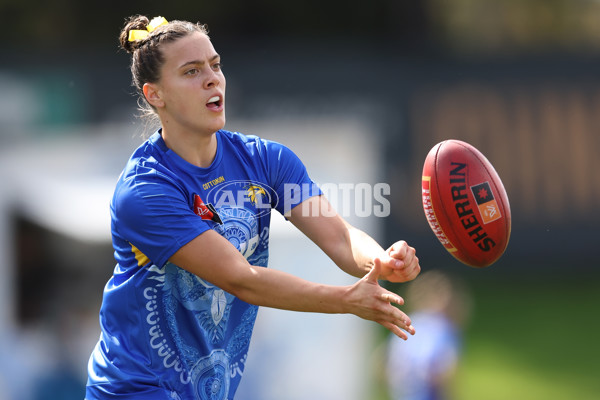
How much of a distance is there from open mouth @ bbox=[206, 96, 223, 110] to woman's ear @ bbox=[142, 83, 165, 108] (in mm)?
235

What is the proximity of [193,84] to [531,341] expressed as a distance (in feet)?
36.0

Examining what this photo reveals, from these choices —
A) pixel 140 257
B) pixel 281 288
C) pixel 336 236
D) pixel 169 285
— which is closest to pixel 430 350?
pixel 336 236

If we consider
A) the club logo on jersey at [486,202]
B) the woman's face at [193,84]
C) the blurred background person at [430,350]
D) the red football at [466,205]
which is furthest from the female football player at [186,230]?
the blurred background person at [430,350]

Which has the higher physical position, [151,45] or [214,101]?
[151,45]

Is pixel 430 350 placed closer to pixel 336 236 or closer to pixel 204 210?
pixel 336 236

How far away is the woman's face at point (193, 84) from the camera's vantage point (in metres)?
4.40

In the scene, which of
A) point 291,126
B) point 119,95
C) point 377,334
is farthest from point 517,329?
point 119,95

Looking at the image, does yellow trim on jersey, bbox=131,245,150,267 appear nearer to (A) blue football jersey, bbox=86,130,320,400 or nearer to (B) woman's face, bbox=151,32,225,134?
(A) blue football jersey, bbox=86,130,320,400

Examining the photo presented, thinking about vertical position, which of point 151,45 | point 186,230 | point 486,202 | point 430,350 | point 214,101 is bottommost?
point 430,350

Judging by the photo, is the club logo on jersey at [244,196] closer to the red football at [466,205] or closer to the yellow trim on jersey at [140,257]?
the yellow trim on jersey at [140,257]

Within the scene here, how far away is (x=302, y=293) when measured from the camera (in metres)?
3.88

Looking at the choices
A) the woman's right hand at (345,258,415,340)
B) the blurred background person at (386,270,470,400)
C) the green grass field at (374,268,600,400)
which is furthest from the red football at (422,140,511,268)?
the green grass field at (374,268,600,400)

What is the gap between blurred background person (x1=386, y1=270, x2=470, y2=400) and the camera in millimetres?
9125

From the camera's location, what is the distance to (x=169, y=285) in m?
4.33
